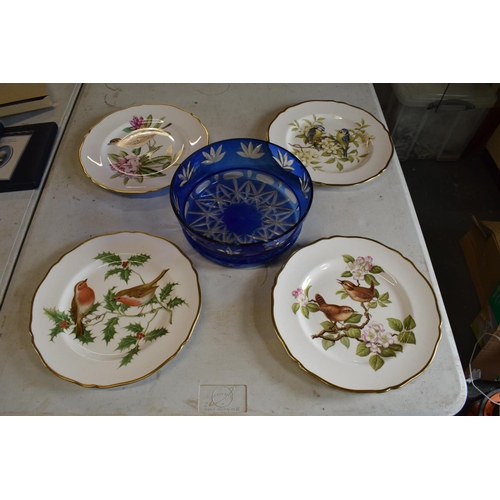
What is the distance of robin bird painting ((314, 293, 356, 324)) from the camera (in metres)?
0.69

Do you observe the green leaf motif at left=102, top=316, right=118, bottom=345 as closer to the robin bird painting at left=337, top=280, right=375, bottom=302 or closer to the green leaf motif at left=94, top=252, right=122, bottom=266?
the green leaf motif at left=94, top=252, right=122, bottom=266

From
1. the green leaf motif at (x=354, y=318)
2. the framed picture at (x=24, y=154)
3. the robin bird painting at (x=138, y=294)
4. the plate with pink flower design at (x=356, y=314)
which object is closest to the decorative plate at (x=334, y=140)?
the plate with pink flower design at (x=356, y=314)

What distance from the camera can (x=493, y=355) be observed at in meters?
1.07

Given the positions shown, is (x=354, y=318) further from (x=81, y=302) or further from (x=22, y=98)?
(x=22, y=98)

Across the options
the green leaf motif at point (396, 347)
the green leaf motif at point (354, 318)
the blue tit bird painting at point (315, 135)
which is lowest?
the green leaf motif at point (354, 318)

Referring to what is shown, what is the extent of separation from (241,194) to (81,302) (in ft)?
1.17

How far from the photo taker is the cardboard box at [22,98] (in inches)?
37.9

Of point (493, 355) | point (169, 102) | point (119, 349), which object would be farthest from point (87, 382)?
point (493, 355)

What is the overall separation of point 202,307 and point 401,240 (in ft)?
1.30

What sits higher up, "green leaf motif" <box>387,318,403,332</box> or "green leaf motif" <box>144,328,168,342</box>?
"green leaf motif" <box>387,318,403,332</box>

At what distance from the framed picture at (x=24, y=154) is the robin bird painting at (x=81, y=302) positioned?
0.97 ft

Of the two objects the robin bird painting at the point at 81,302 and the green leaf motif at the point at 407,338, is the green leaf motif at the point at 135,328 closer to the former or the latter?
the robin bird painting at the point at 81,302

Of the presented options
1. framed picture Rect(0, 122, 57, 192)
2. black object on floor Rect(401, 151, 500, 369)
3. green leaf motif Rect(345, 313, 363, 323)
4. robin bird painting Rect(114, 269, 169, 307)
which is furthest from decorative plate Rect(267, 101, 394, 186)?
black object on floor Rect(401, 151, 500, 369)

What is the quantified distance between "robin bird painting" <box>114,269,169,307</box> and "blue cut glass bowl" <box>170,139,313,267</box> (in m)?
0.11
